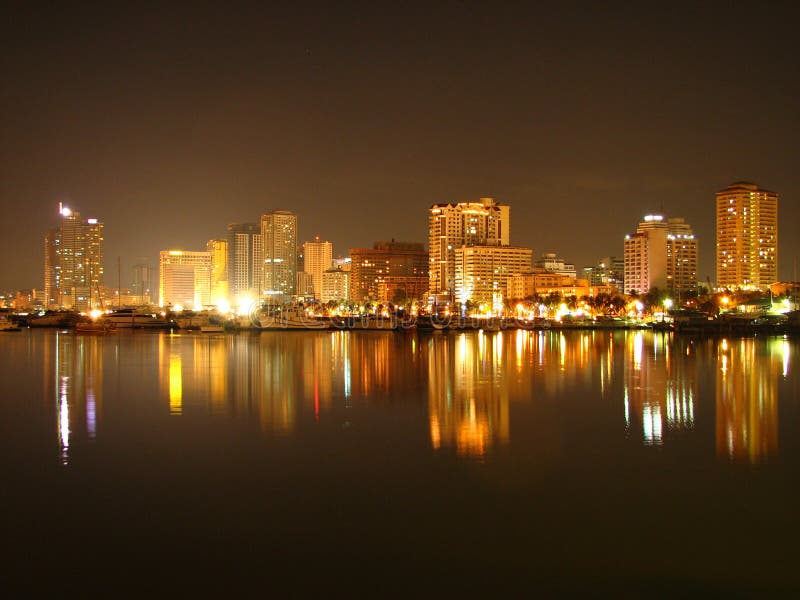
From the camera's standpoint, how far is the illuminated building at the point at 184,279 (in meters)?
149

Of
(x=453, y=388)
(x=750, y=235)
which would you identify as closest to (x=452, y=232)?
(x=750, y=235)

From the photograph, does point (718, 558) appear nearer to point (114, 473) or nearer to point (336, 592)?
point (336, 592)

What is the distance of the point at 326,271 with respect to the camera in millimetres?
168500

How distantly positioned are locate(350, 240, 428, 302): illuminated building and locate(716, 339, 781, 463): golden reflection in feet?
380

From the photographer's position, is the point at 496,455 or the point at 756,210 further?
the point at 756,210

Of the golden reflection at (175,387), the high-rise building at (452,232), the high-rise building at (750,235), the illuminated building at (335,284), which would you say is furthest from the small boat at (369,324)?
the illuminated building at (335,284)

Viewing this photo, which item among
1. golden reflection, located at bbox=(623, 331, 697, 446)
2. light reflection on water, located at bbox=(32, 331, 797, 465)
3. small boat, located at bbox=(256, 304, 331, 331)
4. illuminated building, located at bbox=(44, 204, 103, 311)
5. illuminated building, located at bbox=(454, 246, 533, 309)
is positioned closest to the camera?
light reflection on water, located at bbox=(32, 331, 797, 465)

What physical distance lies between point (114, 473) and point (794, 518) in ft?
26.2

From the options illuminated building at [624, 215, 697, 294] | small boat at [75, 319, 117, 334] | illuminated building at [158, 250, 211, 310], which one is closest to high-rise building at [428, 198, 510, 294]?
illuminated building at [624, 215, 697, 294]

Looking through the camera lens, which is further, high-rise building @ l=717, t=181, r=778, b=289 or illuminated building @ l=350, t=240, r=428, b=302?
illuminated building @ l=350, t=240, r=428, b=302

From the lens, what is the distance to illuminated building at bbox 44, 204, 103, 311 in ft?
445

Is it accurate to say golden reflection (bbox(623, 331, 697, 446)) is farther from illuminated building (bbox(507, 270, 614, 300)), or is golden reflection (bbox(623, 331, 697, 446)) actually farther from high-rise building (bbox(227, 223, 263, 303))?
high-rise building (bbox(227, 223, 263, 303))

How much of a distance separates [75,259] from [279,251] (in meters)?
39.2

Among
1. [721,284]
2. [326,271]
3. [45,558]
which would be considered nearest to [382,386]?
[45,558]
